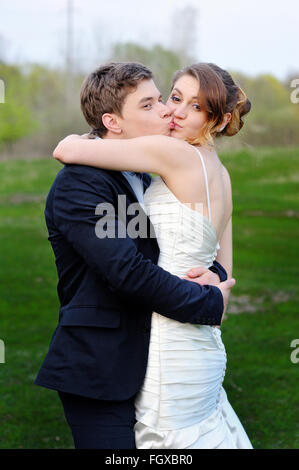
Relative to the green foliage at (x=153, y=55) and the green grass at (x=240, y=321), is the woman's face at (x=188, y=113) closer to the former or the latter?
the green grass at (x=240, y=321)

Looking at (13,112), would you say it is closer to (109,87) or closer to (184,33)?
(184,33)

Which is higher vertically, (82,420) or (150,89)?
(150,89)

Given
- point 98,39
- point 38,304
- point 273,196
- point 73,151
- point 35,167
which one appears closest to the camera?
point 73,151

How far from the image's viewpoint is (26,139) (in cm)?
3041

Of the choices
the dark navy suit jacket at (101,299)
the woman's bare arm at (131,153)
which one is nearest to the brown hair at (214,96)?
the woman's bare arm at (131,153)

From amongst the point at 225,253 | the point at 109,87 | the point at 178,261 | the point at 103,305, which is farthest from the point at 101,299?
the point at 109,87

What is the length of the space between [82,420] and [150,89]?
146 cm

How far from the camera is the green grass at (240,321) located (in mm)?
5406

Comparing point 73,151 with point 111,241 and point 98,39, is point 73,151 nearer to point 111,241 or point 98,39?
point 111,241

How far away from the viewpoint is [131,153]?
266 centimetres

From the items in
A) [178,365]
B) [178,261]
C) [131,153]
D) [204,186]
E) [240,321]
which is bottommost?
[240,321]

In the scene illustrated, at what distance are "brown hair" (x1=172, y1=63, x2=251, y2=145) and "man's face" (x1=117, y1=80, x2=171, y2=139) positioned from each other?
0.19 m

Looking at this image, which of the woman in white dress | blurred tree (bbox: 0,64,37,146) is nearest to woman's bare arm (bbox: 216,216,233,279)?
the woman in white dress
